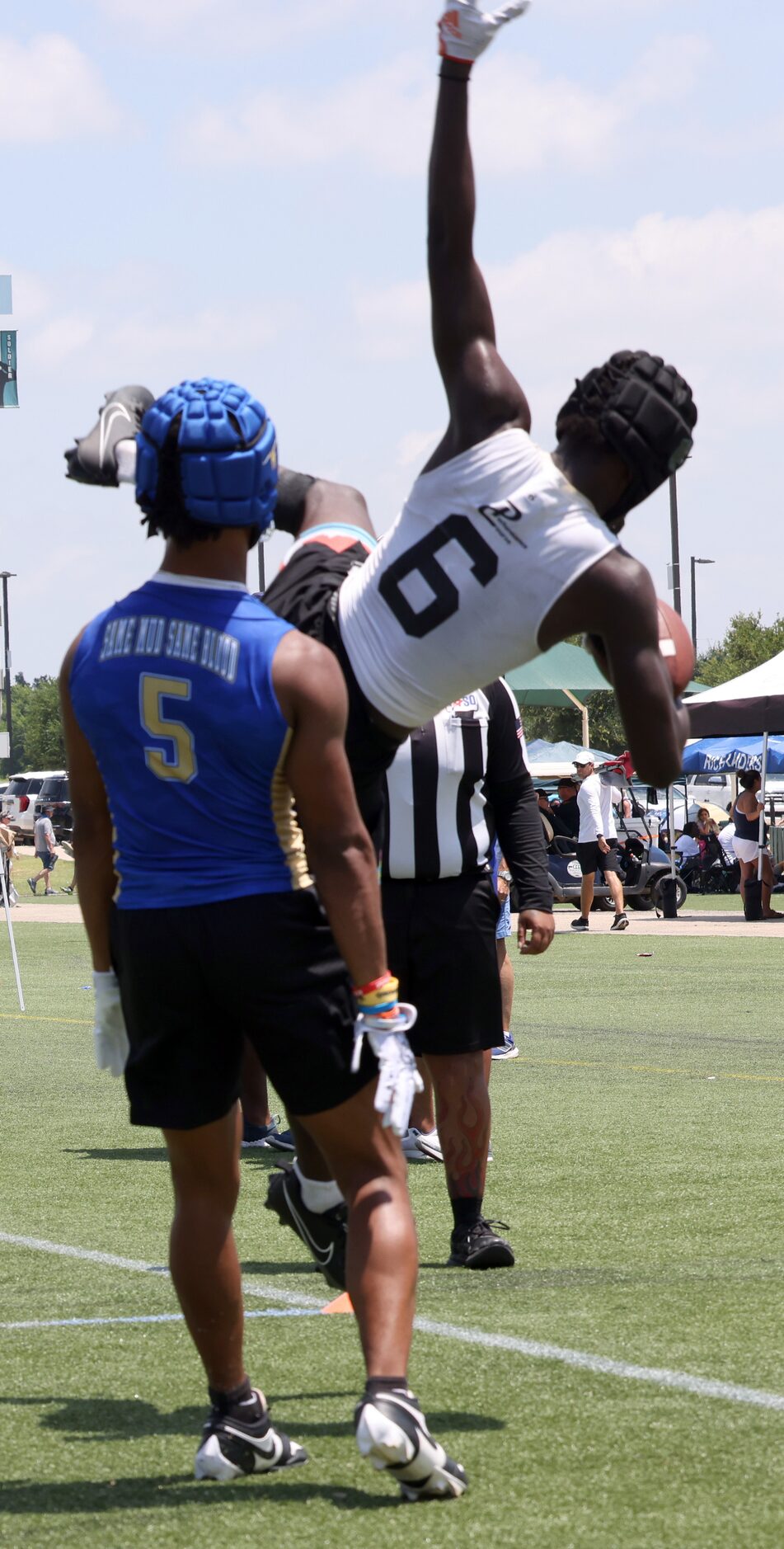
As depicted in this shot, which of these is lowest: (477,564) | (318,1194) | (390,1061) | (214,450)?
(318,1194)

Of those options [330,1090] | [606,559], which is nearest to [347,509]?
[606,559]

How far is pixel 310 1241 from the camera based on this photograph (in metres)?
4.38

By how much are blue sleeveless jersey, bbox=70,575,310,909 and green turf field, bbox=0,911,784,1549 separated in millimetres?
1115

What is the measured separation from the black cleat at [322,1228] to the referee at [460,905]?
1425 millimetres

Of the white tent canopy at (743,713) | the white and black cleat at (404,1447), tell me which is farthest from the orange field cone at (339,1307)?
the white tent canopy at (743,713)

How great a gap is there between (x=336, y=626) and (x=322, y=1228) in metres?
1.31

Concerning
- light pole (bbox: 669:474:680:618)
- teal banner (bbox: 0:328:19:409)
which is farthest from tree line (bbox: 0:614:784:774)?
teal banner (bbox: 0:328:19:409)

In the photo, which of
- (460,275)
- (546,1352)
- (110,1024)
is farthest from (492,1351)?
(460,275)

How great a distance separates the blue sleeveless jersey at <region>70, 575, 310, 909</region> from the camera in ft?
11.5

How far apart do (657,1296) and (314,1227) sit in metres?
1.30

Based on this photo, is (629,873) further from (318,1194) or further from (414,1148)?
(318,1194)

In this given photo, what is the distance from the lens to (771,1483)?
Result: 11.9 feet

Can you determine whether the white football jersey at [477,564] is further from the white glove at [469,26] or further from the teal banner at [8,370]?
the teal banner at [8,370]

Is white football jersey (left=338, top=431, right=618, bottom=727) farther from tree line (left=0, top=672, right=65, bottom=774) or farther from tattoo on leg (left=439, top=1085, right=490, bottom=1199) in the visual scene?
tree line (left=0, top=672, right=65, bottom=774)
